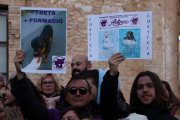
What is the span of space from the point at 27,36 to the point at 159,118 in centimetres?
191

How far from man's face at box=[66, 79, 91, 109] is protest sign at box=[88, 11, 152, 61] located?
571 millimetres

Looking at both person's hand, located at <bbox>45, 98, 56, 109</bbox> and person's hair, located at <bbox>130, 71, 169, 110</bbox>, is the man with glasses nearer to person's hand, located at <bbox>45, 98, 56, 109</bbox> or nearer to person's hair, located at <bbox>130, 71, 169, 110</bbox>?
person's hair, located at <bbox>130, 71, 169, 110</bbox>

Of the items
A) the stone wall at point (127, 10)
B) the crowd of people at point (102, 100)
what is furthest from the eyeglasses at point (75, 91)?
the stone wall at point (127, 10)

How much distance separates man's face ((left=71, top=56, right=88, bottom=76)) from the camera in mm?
3893

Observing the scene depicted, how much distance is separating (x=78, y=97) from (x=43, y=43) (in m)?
0.96

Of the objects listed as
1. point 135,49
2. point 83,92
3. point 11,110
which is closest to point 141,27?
point 135,49

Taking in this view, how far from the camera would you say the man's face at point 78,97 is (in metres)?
2.66

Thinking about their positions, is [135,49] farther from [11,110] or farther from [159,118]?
[11,110]

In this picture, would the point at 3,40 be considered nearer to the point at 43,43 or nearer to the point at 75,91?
the point at 43,43

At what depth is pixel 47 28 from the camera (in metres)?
3.32

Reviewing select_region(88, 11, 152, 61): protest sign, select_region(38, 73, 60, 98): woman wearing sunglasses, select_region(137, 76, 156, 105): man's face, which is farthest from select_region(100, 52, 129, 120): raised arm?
select_region(38, 73, 60, 98): woman wearing sunglasses

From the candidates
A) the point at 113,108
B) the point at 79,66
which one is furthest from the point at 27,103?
the point at 79,66

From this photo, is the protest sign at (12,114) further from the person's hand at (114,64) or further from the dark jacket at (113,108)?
the person's hand at (114,64)

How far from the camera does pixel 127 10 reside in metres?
7.17
